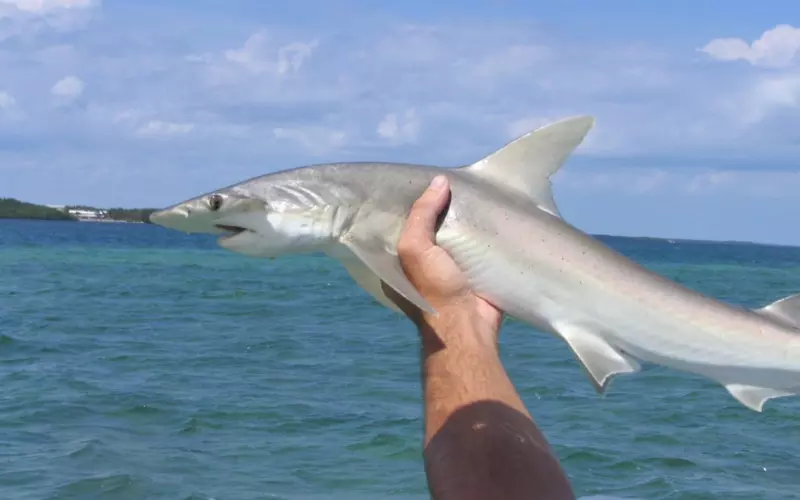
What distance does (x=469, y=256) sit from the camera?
12.0ft

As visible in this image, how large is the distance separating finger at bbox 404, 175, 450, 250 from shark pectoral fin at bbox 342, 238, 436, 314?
11 centimetres

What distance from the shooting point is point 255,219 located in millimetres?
3787

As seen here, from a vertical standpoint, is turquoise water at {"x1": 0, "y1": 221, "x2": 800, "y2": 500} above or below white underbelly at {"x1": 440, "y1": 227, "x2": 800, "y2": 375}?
below

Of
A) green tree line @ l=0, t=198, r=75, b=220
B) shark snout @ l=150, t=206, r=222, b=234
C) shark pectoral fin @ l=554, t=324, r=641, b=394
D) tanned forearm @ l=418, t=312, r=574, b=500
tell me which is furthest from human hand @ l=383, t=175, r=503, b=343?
green tree line @ l=0, t=198, r=75, b=220

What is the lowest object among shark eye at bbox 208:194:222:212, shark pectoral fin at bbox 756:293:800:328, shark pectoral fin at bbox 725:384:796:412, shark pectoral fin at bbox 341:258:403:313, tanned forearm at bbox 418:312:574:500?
shark pectoral fin at bbox 725:384:796:412

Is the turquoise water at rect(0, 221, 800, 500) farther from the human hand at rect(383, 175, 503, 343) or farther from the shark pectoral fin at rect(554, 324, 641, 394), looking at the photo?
the human hand at rect(383, 175, 503, 343)

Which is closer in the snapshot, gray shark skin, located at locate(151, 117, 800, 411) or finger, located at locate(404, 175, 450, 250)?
finger, located at locate(404, 175, 450, 250)

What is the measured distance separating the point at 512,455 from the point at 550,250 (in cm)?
136

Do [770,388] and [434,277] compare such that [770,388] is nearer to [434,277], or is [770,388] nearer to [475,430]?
[434,277]

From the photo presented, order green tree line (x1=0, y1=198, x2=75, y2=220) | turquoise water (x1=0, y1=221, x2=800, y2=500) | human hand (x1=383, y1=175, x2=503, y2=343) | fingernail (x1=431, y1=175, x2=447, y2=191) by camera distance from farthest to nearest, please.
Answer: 1. green tree line (x1=0, y1=198, x2=75, y2=220)
2. turquoise water (x1=0, y1=221, x2=800, y2=500)
3. fingernail (x1=431, y1=175, x2=447, y2=191)
4. human hand (x1=383, y1=175, x2=503, y2=343)

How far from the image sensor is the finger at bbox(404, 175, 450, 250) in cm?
351

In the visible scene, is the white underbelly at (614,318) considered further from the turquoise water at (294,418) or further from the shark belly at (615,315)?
the turquoise water at (294,418)

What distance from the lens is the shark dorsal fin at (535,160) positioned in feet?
12.9

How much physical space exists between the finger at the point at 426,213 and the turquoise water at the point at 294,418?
4.56 feet
